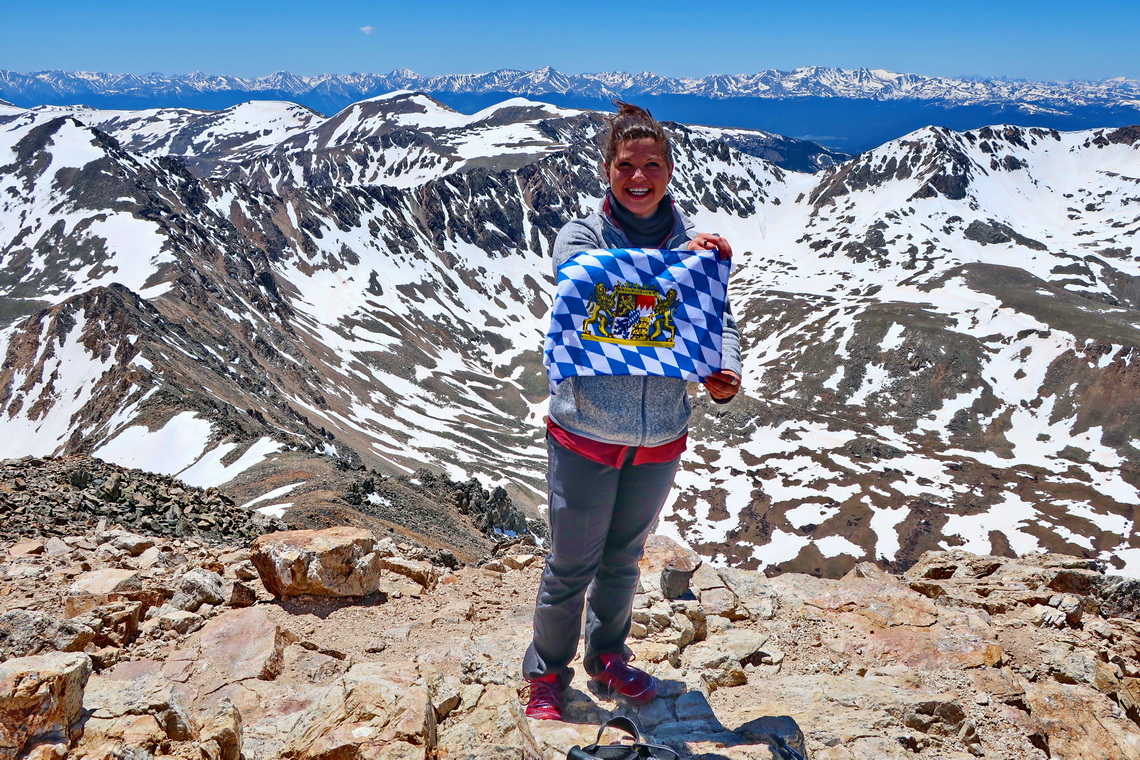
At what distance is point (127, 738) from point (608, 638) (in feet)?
15.2

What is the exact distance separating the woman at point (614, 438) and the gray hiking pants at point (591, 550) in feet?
0.04

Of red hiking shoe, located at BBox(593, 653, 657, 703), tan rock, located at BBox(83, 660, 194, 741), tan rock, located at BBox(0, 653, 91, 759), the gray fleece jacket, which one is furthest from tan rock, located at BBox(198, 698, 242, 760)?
the gray fleece jacket

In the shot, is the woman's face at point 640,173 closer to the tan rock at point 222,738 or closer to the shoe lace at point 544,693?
the shoe lace at point 544,693

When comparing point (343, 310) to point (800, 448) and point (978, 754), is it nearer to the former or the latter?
point (800, 448)

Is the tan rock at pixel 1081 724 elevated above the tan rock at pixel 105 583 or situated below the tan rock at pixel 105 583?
below

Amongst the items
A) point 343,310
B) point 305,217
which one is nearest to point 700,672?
point 343,310

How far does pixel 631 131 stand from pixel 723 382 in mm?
2566

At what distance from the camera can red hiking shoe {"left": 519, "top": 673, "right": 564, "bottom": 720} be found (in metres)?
7.00

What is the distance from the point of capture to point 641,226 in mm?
6520

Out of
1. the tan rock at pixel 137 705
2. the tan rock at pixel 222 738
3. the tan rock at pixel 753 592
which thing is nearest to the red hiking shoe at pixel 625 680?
the tan rock at pixel 222 738

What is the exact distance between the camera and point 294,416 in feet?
211

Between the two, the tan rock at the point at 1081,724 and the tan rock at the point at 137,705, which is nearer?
the tan rock at the point at 137,705

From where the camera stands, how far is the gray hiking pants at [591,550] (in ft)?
21.0

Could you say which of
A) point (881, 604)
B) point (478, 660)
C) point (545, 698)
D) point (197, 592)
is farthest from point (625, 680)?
point (197, 592)
